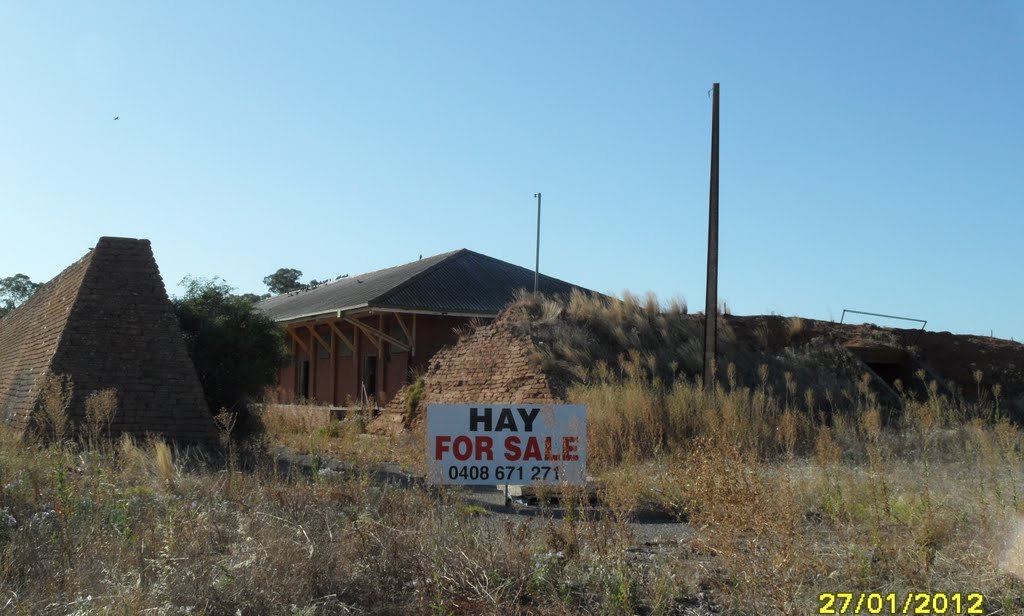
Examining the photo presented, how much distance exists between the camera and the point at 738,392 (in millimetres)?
15148

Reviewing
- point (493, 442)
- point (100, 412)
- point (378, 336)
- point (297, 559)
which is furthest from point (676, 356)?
point (297, 559)

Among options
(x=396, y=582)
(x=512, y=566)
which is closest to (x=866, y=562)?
(x=512, y=566)

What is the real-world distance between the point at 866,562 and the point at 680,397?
8535 millimetres

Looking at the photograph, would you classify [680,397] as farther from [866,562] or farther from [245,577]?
[245,577]

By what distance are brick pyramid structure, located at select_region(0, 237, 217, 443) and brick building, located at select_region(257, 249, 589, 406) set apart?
8.12m

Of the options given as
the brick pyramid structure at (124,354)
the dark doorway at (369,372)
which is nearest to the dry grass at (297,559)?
the brick pyramid structure at (124,354)

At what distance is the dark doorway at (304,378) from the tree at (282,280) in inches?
1936

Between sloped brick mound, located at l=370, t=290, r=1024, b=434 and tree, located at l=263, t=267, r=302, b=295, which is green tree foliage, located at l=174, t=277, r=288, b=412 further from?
tree, located at l=263, t=267, r=302, b=295

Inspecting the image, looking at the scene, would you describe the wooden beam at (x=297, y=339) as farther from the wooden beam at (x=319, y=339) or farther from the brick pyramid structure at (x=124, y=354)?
the brick pyramid structure at (x=124, y=354)

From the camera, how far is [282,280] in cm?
7756

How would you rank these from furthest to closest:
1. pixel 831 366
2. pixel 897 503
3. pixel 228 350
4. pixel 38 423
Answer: pixel 831 366
pixel 228 350
pixel 38 423
pixel 897 503

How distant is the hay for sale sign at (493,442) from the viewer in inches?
350

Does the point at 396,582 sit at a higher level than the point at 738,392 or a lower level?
lower

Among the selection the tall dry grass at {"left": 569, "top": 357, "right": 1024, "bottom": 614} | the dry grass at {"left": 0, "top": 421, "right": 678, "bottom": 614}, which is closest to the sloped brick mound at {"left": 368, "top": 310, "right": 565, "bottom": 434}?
the tall dry grass at {"left": 569, "top": 357, "right": 1024, "bottom": 614}
